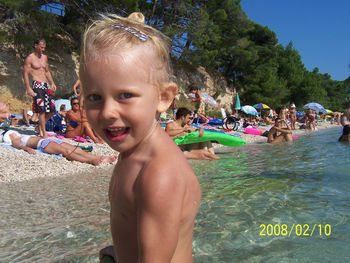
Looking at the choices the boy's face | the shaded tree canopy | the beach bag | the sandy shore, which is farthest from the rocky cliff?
the boy's face

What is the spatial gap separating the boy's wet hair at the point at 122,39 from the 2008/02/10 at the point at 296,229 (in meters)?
1.56

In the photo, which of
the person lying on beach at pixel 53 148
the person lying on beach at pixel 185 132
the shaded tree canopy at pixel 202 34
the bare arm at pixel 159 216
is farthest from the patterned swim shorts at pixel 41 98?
the bare arm at pixel 159 216

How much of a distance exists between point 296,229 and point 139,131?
5.50ft

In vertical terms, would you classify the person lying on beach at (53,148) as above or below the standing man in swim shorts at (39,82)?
below

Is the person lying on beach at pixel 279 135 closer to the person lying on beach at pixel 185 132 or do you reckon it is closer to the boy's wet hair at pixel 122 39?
the person lying on beach at pixel 185 132

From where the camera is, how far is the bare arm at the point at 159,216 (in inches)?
39.0

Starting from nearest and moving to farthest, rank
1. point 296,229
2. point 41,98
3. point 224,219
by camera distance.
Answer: point 296,229, point 224,219, point 41,98

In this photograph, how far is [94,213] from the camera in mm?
2699

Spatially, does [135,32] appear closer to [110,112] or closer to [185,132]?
[110,112]

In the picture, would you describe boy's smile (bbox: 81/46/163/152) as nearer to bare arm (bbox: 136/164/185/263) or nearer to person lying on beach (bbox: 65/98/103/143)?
bare arm (bbox: 136/164/185/263)

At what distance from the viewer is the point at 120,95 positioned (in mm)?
1062

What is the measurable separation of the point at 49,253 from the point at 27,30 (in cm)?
1336

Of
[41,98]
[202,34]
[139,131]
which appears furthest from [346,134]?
[202,34]

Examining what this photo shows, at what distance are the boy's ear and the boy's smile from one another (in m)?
0.06
